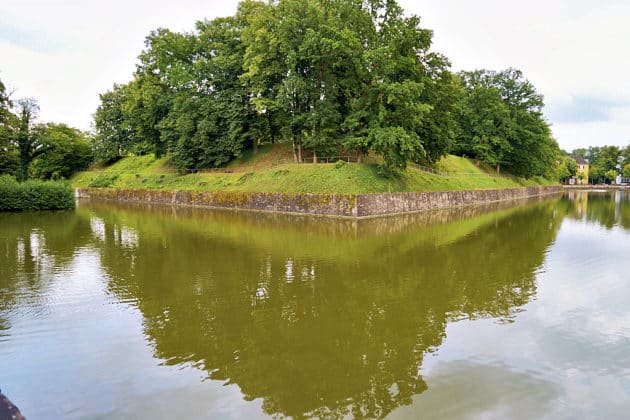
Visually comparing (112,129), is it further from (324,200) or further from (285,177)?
(324,200)

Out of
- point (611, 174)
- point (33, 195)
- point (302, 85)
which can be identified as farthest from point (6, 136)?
point (611, 174)

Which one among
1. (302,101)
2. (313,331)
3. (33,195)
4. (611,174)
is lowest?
(313,331)

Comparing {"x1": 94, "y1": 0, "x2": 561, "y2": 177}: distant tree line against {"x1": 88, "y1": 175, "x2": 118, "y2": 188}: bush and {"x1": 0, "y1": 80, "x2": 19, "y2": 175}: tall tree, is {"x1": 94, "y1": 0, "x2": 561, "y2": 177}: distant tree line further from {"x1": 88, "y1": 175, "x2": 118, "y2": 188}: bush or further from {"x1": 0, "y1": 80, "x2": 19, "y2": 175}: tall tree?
{"x1": 0, "y1": 80, "x2": 19, "y2": 175}: tall tree

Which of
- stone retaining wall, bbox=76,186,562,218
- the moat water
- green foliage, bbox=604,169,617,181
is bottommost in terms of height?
the moat water

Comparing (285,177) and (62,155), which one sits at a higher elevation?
(62,155)

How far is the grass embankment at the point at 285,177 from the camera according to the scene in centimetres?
3203

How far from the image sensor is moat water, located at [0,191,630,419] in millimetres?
5844

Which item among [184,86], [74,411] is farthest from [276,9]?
[74,411]

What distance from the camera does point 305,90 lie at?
3475 centimetres

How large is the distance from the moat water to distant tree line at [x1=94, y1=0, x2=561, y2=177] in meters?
18.6

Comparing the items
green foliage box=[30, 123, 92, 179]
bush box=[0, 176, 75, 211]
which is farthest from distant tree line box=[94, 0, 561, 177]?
bush box=[0, 176, 75, 211]

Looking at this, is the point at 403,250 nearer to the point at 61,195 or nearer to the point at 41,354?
the point at 41,354

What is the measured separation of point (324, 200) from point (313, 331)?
69.7 ft

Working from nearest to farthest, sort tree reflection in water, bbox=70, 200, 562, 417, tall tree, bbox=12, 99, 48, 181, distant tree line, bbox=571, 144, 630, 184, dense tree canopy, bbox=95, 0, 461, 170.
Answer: tree reflection in water, bbox=70, 200, 562, 417 < dense tree canopy, bbox=95, 0, 461, 170 < tall tree, bbox=12, 99, 48, 181 < distant tree line, bbox=571, 144, 630, 184
